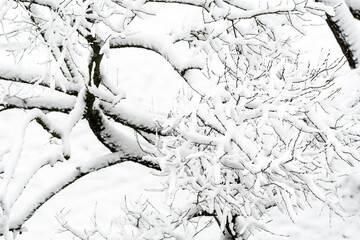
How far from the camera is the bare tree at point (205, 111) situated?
3.57 metres

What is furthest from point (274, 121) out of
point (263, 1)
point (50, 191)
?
point (50, 191)

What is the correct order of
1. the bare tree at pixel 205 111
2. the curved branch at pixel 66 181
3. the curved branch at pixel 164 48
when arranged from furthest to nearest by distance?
the curved branch at pixel 66 181 → the curved branch at pixel 164 48 → the bare tree at pixel 205 111

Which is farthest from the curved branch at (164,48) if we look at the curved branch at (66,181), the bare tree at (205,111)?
the curved branch at (66,181)

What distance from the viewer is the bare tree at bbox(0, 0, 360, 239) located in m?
3.57

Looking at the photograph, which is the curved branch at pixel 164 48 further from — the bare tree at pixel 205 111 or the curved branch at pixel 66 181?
the curved branch at pixel 66 181

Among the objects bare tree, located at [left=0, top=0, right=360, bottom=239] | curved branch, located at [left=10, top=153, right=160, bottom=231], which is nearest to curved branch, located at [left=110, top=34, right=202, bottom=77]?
bare tree, located at [left=0, top=0, right=360, bottom=239]

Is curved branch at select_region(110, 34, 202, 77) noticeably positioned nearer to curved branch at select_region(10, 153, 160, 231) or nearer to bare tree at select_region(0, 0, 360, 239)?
bare tree at select_region(0, 0, 360, 239)

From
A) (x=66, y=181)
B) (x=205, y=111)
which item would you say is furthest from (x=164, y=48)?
(x=66, y=181)

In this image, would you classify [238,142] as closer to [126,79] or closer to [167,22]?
[126,79]

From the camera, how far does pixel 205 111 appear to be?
12.0ft

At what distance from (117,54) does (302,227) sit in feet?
20.0

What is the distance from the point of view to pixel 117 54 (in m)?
11.1

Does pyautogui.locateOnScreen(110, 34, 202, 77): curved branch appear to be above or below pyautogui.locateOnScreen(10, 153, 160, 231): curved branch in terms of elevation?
above

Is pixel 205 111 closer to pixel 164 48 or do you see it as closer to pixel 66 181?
pixel 164 48
